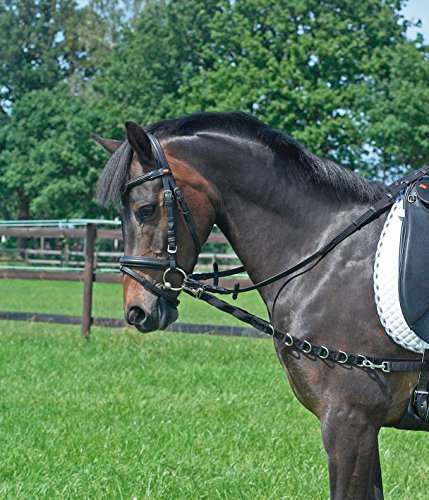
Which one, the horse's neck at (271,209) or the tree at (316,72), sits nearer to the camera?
the horse's neck at (271,209)

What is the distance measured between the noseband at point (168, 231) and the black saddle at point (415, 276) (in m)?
0.84

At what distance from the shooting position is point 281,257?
3174 mm

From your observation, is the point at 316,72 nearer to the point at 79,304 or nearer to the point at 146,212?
the point at 79,304

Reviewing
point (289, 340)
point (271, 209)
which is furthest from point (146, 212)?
point (289, 340)

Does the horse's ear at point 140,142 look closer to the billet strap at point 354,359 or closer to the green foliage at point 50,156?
the billet strap at point 354,359

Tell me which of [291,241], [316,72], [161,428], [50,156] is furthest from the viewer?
[50,156]

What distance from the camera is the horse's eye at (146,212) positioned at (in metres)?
3.04

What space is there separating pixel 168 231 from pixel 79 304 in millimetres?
16398

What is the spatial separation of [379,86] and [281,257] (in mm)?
30362

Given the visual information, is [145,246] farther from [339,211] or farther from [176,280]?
[339,211]

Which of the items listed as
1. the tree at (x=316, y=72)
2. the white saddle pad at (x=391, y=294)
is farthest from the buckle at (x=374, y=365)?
the tree at (x=316, y=72)

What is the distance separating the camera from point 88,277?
10328 mm

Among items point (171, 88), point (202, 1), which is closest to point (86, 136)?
point (171, 88)

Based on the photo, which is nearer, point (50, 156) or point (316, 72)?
point (316, 72)
